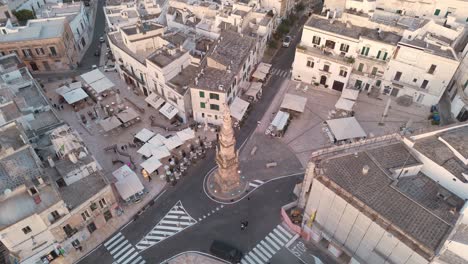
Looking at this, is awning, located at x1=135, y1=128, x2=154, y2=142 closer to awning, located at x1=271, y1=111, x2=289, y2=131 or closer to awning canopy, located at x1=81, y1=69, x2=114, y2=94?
awning canopy, located at x1=81, y1=69, x2=114, y2=94

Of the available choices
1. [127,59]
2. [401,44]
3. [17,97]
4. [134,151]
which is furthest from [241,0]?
[17,97]

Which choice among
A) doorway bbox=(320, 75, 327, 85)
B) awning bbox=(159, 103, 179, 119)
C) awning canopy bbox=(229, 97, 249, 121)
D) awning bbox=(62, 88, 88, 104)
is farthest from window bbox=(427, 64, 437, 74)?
awning bbox=(62, 88, 88, 104)

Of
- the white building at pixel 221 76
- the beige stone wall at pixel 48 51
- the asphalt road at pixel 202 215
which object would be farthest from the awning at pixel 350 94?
the beige stone wall at pixel 48 51

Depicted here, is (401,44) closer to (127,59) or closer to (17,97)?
(127,59)

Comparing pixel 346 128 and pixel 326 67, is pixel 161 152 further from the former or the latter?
pixel 326 67

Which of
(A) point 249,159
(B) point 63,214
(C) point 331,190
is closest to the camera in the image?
(C) point 331,190

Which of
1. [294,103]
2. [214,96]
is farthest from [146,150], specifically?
[294,103]
